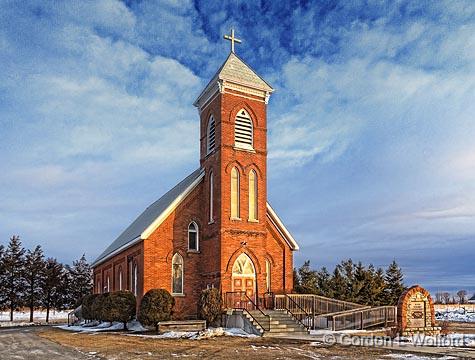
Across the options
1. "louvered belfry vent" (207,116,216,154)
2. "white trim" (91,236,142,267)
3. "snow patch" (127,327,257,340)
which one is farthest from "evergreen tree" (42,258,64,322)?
"snow patch" (127,327,257,340)

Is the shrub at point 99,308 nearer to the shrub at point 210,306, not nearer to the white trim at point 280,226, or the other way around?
the shrub at point 210,306

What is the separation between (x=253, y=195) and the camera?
A: 30.2m

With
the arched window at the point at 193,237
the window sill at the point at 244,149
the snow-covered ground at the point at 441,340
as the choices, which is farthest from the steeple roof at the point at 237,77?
the snow-covered ground at the point at 441,340

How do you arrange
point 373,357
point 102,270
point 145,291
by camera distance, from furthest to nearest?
1. point 102,270
2. point 145,291
3. point 373,357

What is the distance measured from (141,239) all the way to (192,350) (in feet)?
39.7

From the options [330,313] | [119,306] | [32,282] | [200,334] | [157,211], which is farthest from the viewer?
[32,282]

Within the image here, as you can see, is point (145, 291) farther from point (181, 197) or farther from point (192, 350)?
point (192, 350)

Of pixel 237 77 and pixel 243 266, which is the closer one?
pixel 243 266

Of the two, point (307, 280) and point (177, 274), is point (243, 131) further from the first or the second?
point (307, 280)

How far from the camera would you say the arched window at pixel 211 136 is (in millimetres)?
30684

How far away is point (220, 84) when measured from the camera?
29766 mm

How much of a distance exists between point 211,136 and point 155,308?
35.7ft

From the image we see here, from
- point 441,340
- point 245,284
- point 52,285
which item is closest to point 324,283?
point 245,284

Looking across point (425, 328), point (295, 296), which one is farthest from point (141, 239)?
point (425, 328)
